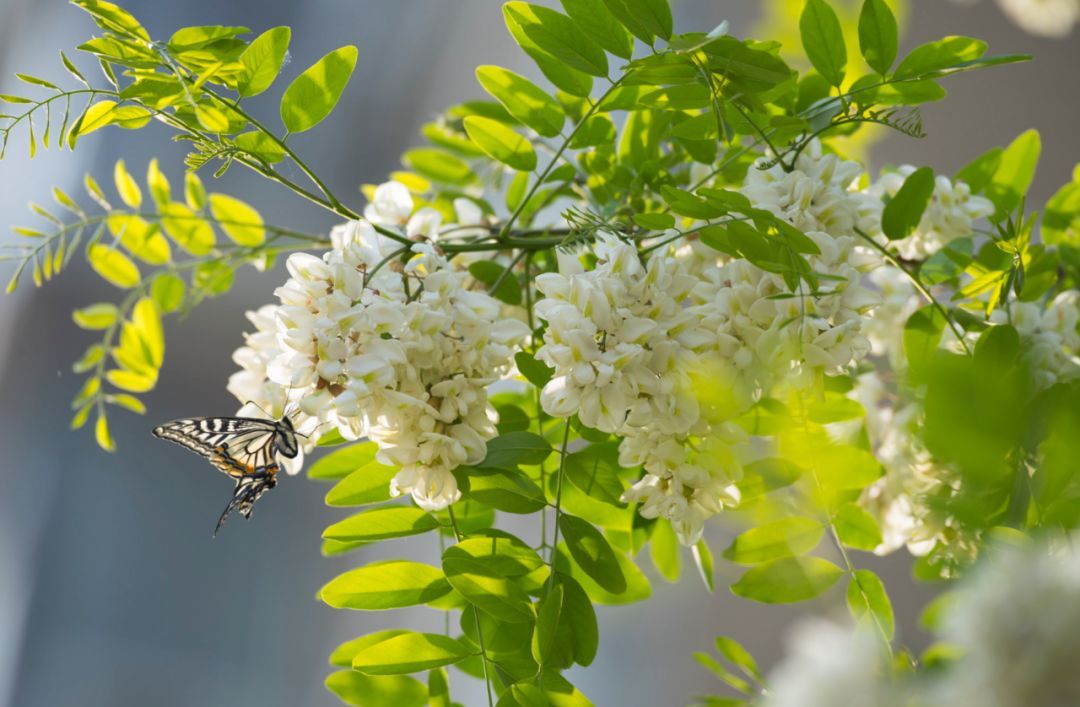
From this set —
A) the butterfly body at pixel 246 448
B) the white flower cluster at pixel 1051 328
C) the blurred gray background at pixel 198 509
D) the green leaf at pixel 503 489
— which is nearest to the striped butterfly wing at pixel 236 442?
the butterfly body at pixel 246 448

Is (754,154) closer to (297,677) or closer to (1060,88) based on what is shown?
(1060,88)

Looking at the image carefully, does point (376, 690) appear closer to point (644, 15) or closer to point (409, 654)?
point (409, 654)

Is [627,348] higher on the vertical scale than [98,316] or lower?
higher

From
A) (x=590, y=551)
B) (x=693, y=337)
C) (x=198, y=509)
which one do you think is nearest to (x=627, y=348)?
(x=693, y=337)

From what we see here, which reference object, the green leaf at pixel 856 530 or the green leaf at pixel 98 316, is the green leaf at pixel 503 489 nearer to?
the green leaf at pixel 856 530

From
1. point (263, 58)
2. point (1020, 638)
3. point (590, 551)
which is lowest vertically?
point (590, 551)

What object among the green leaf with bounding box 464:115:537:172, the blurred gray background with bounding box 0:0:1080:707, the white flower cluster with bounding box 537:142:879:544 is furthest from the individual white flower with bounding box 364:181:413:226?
the blurred gray background with bounding box 0:0:1080:707
